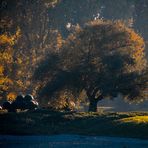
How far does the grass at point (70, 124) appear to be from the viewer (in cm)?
3644

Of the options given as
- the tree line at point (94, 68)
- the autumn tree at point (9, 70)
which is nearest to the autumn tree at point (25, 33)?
the autumn tree at point (9, 70)

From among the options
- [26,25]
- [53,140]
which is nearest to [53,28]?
[26,25]

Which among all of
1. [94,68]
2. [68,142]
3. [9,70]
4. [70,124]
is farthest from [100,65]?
[9,70]

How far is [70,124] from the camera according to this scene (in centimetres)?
3959

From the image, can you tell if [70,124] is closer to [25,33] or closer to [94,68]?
[94,68]

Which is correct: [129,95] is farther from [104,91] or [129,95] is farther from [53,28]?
[53,28]

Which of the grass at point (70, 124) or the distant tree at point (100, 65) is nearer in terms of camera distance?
the grass at point (70, 124)

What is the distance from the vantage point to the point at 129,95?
50.9 metres

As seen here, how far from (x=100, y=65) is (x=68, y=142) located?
1822 centimetres

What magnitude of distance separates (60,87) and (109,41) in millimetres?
7038

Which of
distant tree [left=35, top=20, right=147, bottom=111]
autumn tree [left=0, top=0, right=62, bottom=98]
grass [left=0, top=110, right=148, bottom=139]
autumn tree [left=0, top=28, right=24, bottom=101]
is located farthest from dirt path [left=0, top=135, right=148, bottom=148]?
autumn tree [left=0, top=0, right=62, bottom=98]

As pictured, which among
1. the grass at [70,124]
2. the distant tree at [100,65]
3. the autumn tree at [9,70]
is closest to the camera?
the grass at [70,124]

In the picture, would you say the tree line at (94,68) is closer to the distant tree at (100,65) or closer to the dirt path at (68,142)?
the distant tree at (100,65)

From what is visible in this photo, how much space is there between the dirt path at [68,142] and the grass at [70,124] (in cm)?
189
